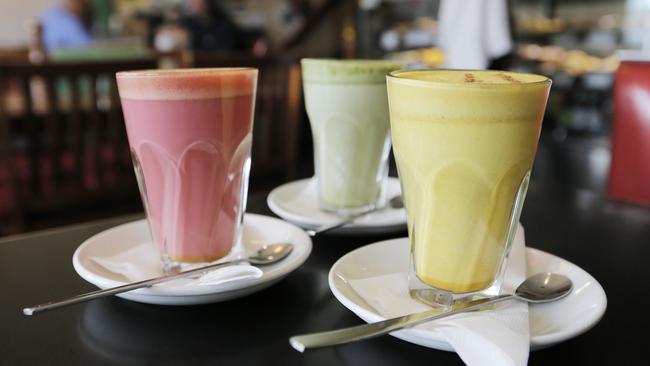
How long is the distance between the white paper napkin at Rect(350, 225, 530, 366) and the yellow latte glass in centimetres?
2

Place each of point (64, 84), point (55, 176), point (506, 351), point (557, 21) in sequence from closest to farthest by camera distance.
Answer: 1. point (506, 351)
2. point (55, 176)
3. point (64, 84)
4. point (557, 21)

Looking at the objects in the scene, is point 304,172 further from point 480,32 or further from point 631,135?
point 631,135

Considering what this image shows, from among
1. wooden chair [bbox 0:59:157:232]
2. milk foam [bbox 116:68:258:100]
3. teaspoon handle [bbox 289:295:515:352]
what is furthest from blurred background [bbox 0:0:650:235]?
teaspoon handle [bbox 289:295:515:352]

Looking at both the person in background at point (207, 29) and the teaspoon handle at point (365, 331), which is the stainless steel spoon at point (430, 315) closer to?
the teaspoon handle at point (365, 331)

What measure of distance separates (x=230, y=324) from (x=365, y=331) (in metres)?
0.13

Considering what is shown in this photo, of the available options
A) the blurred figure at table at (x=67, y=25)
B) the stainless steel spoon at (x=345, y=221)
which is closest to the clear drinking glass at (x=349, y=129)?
the stainless steel spoon at (x=345, y=221)

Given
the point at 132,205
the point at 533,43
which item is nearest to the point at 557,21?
the point at 533,43

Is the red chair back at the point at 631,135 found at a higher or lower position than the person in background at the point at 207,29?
lower

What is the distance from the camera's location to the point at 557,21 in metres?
3.05

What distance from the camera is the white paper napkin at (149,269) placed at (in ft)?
1.54

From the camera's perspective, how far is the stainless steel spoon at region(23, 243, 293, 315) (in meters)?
0.42

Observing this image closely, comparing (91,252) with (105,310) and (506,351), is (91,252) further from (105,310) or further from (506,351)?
(506,351)

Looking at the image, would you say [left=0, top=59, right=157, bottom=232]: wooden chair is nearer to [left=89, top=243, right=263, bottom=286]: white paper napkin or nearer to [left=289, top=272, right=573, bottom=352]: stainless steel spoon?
[left=89, top=243, right=263, bottom=286]: white paper napkin

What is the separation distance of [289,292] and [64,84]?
163cm
